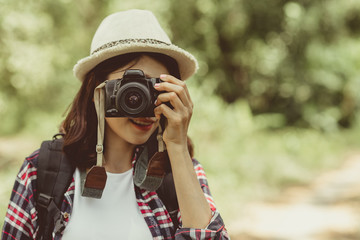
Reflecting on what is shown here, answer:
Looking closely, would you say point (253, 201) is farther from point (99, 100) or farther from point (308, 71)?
point (308, 71)

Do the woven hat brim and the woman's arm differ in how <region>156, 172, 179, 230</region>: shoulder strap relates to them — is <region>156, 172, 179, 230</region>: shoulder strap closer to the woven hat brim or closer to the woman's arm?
the woman's arm

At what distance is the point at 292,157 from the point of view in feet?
25.3

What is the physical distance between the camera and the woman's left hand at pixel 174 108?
1.33 m

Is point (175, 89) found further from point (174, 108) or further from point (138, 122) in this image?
point (138, 122)

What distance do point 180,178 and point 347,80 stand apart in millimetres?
A: 11423

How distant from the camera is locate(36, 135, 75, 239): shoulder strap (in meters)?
1.32

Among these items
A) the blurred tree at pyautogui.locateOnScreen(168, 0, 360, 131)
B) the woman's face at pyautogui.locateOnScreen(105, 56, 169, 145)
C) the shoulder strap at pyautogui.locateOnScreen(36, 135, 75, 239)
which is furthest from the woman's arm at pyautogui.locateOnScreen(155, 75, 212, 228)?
the blurred tree at pyautogui.locateOnScreen(168, 0, 360, 131)

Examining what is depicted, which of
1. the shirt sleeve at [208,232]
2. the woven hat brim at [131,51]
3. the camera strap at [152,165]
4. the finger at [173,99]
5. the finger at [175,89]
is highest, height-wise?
the woven hat brim at [131,51]

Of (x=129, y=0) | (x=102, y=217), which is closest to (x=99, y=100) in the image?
(x=102, y=217)

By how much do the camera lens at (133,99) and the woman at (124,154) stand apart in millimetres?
69

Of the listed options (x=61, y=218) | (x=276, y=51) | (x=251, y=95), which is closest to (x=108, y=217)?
(x=61, y=218)

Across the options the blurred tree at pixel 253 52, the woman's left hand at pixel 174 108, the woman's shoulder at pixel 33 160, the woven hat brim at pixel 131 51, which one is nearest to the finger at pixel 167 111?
the woman's left hand at pixel 174 108

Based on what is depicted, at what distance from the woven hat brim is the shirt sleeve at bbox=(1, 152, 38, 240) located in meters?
0.43

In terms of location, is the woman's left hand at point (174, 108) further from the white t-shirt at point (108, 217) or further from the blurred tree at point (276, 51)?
the blurred tree at point (276, 51)
